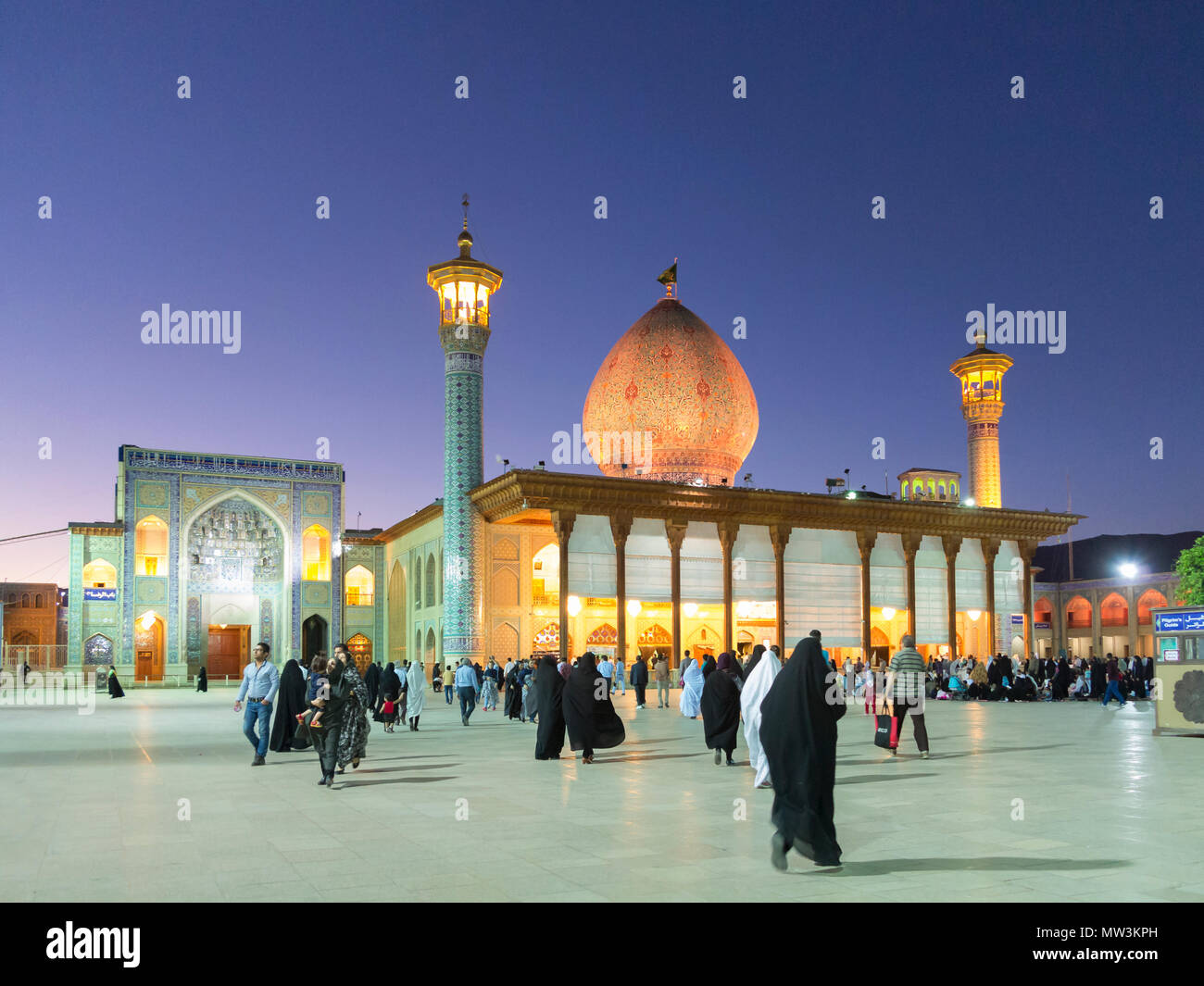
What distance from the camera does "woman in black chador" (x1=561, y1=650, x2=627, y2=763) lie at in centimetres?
1205

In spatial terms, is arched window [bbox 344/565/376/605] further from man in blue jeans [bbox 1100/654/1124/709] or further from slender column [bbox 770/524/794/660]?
man in blue jeans [bbox 1100/654/1124/709]

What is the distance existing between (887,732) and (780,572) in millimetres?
22990

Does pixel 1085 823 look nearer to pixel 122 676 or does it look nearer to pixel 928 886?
pixel 928 886

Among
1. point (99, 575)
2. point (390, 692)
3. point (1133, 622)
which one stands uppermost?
point (99, 575)

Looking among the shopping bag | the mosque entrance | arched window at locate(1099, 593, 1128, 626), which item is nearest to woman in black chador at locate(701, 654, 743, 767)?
the shopping bag

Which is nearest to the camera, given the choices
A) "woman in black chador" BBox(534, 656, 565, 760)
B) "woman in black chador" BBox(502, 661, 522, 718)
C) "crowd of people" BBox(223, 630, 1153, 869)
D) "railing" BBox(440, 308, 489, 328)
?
"crowd of people" BBox(223, 630, 1153, 869)

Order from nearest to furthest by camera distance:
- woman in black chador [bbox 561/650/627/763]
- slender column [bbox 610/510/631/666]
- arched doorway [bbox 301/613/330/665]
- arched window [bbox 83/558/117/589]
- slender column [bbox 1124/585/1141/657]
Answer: woman in black chador [bbox 561/650/627/763]
slender column [bbox 610/510/631/666]
arched window [bbox 83/558/117/589]
arched doorway [bbox 301/613/330/665]
slender column [bbox 1124/585/1141/657]

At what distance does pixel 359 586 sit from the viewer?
43.6 m

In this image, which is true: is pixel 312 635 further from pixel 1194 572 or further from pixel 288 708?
pixel 288 708

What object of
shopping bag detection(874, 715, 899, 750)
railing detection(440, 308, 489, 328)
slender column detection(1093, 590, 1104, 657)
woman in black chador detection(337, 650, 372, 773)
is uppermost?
railing detection(440, 308, 489, 328)

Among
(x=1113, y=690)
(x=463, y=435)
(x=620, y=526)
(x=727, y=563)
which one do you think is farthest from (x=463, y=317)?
(x=1113, y=690)

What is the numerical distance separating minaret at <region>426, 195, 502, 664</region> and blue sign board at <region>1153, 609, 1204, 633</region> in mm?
20472

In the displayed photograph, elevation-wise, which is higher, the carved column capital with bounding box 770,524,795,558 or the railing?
the railing

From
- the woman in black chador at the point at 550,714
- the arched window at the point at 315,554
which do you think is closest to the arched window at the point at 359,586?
the arched window at the point at 315,554
